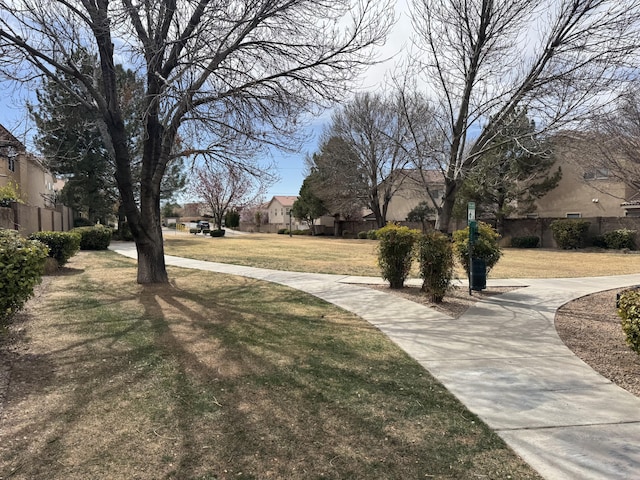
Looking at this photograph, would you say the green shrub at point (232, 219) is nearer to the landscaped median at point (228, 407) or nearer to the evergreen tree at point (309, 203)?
Answer: the evergreen tree at point (309, 203)

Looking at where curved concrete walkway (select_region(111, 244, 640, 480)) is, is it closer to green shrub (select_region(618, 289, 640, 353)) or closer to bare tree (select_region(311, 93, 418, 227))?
green shrub (select_region(618, 289, 640, 353))

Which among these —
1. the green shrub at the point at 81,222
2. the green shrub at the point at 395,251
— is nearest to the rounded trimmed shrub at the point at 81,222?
the green shrub at the point at 81,222

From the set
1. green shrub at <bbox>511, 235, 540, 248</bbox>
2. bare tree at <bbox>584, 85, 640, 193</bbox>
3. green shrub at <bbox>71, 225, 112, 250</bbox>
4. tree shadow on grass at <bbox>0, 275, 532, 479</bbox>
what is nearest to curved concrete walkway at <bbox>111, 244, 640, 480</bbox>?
tree shadow on grass at <bbox>0, 275, 532, 479</bbox>

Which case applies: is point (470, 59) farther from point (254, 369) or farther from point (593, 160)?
point (254, 369)

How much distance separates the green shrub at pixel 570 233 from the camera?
2511 cm

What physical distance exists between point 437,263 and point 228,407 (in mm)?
5609

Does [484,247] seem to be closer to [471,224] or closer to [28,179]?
[471,224]

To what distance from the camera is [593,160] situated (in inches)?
383

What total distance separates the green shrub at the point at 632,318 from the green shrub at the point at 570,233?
76.7 feet

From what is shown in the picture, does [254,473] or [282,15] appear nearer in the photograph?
[254,473]

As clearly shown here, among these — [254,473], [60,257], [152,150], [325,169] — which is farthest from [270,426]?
[325,169]

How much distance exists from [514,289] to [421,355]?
623 centimetres

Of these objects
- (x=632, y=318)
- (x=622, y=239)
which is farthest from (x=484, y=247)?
(x=622, y=239)

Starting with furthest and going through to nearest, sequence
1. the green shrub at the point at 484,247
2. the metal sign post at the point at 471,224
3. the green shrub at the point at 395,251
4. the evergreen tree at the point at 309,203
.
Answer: the evergreen tree at the point at 309,203, the green shrub at the point at 484,247, the green shrub at the point at 395,251, the metal sign post at the point at 471,224
